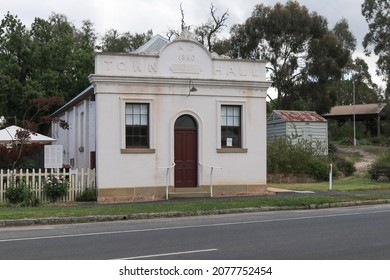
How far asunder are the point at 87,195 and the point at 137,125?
9.77 ft

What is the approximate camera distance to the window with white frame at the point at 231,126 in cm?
2067

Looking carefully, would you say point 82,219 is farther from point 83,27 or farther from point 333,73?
point 83,27

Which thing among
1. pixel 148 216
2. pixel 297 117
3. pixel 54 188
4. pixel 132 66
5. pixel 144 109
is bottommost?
pixel 148 216

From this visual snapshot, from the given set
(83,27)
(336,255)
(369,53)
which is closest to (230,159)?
(336,255)

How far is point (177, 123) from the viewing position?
2011 centimetres

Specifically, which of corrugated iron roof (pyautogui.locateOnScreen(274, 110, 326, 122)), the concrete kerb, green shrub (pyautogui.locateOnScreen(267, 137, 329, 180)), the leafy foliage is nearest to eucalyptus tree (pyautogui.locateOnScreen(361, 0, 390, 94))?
the leafy foliage

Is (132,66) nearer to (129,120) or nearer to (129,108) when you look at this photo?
(129,108)

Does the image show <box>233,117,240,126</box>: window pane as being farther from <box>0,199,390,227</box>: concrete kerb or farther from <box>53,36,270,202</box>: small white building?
<box>0,199,390,227</box>: concrete kerb

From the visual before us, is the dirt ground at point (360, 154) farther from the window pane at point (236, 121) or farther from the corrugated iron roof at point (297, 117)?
the window pane at point (236, 121)

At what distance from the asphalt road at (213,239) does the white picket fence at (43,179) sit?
5203 millimetres

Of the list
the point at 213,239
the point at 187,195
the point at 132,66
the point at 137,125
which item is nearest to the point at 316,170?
the point at 187,195

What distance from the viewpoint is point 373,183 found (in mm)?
25984

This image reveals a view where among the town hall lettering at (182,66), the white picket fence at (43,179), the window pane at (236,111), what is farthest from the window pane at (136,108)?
the window pane at (236,111)
